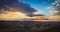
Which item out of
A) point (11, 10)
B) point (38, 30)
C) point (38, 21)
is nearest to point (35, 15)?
point (38, 21)

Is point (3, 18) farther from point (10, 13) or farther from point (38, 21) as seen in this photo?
point (38, 21)

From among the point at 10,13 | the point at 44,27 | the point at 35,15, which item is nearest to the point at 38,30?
the point at 44,27

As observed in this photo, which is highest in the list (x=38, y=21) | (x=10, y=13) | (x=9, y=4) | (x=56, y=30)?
(x=9, y=4)

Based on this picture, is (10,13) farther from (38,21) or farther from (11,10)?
(38,21)

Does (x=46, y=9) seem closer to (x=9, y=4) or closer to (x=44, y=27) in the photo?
(x=44, y=27)

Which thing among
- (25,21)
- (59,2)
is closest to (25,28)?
(25,21)

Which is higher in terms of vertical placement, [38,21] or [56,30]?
[38,21]

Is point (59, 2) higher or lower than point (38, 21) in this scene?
higher
